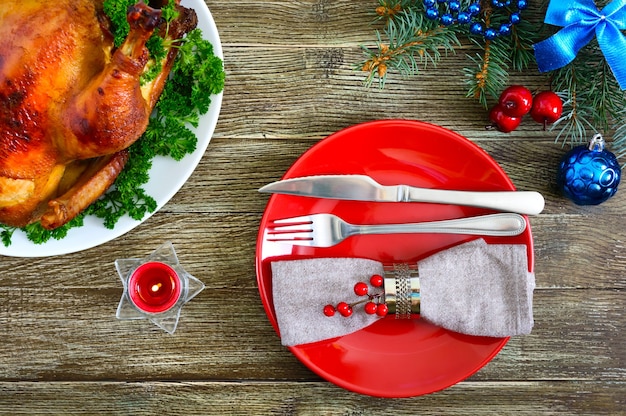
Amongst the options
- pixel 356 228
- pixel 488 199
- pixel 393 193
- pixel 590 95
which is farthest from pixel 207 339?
pixel 590 95

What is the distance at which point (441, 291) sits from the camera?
Answer: 1.15m

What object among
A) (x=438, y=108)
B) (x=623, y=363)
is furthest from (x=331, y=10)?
(x=623, y=363)

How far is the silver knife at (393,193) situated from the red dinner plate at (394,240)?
0.03 metres

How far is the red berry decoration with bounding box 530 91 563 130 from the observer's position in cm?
113

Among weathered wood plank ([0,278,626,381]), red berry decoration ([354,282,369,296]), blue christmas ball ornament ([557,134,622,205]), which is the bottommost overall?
weathered wood plank ([0,278,626,381])

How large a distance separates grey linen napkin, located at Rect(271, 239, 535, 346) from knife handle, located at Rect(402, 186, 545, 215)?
8cm

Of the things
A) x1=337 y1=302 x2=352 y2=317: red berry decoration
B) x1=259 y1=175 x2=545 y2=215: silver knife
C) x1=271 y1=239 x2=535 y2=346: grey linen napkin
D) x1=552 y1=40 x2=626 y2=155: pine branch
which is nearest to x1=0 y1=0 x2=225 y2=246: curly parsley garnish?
x1=259 y1=175 x2=545 y2=215: silver knife

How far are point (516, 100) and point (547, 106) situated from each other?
66 millimetres

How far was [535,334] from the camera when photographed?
1281 millimetres

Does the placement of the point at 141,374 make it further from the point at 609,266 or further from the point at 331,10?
the point at 609,266

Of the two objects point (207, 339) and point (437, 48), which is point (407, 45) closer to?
point (437, 48)

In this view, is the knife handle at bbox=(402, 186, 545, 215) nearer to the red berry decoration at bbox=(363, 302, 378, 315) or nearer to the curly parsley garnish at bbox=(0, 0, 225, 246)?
the red berry decoration at bbox=(363, 302, 378, 315)

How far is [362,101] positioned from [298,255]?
354 millimetres

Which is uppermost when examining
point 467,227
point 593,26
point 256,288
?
point 593,26
